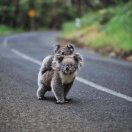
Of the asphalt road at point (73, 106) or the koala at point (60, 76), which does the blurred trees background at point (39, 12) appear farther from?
the koala at point (60, 76)

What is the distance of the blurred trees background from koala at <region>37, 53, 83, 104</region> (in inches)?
1763

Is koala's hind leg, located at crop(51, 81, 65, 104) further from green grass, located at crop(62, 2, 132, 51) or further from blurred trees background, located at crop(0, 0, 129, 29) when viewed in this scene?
blurred trees background, located at crop(0, 0, 129, 29)

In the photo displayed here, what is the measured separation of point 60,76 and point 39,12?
67.7 meters

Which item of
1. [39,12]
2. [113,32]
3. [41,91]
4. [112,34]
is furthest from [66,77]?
[39,12]

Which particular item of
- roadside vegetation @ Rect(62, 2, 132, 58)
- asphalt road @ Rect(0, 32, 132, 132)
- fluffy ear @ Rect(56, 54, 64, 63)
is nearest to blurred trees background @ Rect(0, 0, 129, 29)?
roadside vegetation @ Rect(62, 2, 132, 58)

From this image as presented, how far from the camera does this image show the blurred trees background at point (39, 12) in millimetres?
67500

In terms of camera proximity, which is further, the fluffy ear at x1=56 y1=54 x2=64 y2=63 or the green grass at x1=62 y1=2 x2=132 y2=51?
the green grass at x1=62 y1=2 x2=132 y2=51

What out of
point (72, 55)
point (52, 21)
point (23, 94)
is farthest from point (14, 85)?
point (52, 21)

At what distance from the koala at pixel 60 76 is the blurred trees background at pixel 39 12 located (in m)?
44.8

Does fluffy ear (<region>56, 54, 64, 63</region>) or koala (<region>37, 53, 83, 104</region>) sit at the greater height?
fluffy ear (<region>56, 54, 64, 63</region>)

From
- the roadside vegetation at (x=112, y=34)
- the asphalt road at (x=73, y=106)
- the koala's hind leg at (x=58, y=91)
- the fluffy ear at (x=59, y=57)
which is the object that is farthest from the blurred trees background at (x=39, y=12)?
the fluffy ear at (x=59, y=57)

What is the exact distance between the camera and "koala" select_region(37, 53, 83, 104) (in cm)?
798

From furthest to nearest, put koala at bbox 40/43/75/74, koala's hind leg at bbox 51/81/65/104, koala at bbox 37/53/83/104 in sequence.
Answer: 1. koala's hind leg at bbox 51/81/65/104
2. koala at bbox 40/43/75/74
3. koala at bbox 37/53/83/104

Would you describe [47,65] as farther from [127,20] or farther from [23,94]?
[127,20]
